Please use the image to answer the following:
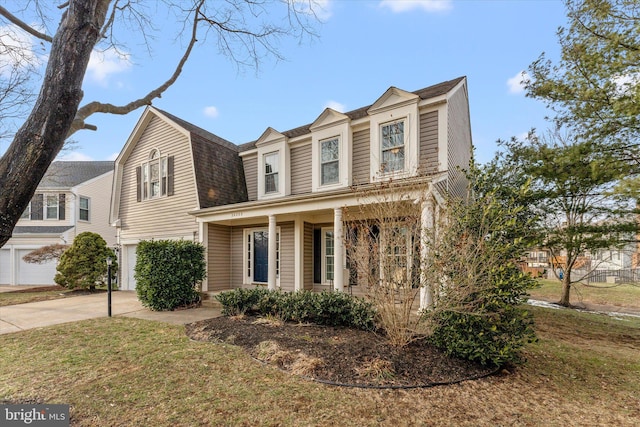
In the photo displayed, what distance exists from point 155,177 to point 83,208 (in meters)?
9.80

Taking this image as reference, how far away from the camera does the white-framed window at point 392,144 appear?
8.30 m

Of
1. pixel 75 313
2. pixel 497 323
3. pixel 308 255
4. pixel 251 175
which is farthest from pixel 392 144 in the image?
pixel 75 313

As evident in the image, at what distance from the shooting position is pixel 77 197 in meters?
18.0

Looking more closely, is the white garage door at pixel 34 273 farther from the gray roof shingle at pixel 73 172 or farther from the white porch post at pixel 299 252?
the white porch post at pixel 299 252

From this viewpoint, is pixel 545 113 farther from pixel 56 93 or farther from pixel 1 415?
pixel 1 415

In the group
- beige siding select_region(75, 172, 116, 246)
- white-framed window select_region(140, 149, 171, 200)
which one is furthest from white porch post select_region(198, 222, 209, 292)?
beige siding select_region(75, 172, 116, 246)

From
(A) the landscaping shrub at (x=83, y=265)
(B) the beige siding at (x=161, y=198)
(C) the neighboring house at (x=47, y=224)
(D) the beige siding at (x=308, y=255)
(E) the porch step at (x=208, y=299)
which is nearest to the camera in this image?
(E) the porch step at (x=208, y=299)

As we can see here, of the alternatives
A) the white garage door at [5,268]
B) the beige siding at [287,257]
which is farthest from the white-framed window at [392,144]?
the white garage door at [5,268]

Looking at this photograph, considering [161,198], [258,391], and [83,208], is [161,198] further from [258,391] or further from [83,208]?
[258,391]

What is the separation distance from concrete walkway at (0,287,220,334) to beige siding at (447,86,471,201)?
736cm

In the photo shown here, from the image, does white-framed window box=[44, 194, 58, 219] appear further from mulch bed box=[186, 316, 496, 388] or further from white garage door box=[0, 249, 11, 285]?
mulch bed box=[186, 316, 496, 388]

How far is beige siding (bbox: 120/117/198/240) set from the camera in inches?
444

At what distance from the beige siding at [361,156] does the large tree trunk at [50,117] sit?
6.90m

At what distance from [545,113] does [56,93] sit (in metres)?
10.5
